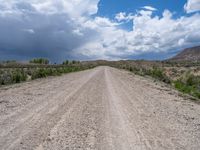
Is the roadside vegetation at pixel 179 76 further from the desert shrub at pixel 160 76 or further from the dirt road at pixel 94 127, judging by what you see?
the dirt road at pixel 94 127

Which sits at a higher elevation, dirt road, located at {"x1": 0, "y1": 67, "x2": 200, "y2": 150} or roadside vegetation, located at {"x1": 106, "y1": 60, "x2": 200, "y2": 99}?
dirt road, located at {"x1": 0, "y1": 67, "x2": 200, "y2": 150}

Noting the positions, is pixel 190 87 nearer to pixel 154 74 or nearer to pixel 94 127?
pixel 154 74

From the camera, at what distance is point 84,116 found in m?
9.62

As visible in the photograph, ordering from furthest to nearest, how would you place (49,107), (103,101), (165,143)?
(103,101) → (49,107) → (165,143)

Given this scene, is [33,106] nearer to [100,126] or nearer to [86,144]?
[100,126]

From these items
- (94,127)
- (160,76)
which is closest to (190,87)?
(160,76)

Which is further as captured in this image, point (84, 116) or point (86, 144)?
point (84, 116)

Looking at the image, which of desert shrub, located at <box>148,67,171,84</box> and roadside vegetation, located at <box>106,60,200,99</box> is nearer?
roadside vegetation, located at <box>106,60,200,99</box>

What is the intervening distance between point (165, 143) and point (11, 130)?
3.92m

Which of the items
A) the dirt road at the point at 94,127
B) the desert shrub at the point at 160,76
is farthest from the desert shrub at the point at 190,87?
the dirt road at the point at 94,127

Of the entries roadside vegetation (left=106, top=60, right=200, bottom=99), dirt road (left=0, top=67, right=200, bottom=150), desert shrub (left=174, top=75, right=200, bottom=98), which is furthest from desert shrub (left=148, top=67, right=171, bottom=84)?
dirt road (left=0, top=67, right=200, bottom=150)

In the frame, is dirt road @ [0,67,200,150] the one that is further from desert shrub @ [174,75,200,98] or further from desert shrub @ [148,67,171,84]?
desert shrub @ [148,67,171,84]

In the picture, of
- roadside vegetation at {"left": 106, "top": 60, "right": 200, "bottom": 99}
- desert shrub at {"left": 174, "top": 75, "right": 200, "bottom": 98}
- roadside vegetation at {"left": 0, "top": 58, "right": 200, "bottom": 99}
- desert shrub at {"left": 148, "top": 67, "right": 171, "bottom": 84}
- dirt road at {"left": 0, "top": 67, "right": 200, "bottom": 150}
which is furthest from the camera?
desert shrub at {"left": 148, "top": 67, "right": 171, "bottom": 84}

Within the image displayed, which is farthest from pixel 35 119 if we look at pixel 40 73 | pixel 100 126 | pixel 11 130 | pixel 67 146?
pixel 40 73
